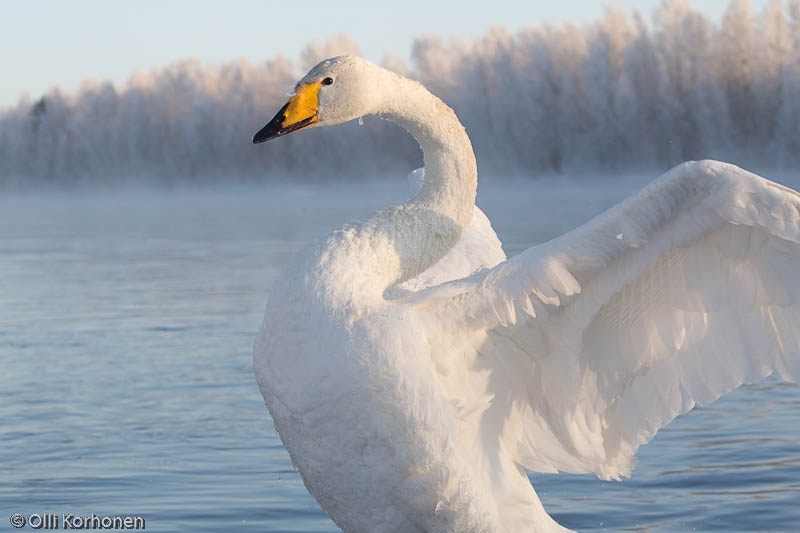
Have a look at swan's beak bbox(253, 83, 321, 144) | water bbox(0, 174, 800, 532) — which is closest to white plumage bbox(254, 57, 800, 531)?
→ swan's beak bbox(253, 83, 321, 144)

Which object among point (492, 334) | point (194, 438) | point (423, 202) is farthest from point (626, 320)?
point (194, 438)

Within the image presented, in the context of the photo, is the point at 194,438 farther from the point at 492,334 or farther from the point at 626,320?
the point at 626,320

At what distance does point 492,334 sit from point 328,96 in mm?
1087

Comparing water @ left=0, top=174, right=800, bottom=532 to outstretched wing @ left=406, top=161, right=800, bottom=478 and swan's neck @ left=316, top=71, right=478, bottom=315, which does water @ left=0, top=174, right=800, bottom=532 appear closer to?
outstretched wing @ left=406, top=161, right=800, bottom=478

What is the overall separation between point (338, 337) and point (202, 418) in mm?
4046

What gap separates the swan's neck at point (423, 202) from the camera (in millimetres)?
4617

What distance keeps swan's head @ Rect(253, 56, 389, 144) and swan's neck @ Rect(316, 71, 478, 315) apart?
0.36 ft

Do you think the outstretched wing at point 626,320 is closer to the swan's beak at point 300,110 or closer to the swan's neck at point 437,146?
the swan's neck at point 437,146

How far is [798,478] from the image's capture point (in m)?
6.61

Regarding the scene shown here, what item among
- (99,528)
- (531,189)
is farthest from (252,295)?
(531,189)

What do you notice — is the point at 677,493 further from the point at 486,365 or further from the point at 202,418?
the point at 202,418

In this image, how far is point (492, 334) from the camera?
4.67 m

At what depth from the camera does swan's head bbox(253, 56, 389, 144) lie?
15.3 feet

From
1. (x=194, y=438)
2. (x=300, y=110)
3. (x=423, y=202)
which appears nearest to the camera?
(x=300, y=110)
